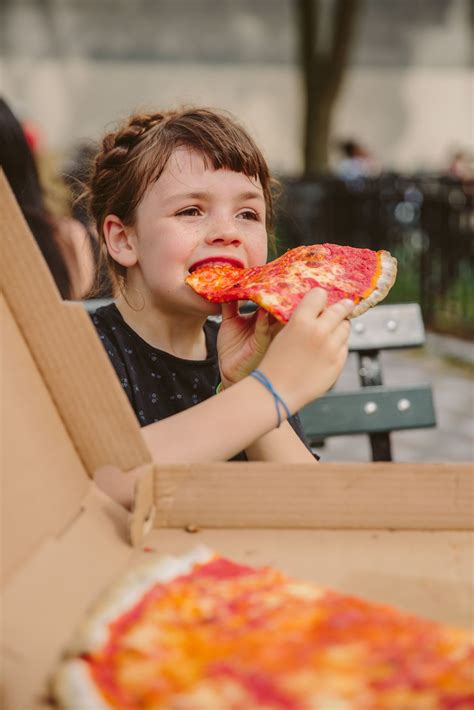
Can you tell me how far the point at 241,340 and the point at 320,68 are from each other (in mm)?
10887

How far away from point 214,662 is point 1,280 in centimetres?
59

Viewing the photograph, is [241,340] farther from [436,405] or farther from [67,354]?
[436,405]

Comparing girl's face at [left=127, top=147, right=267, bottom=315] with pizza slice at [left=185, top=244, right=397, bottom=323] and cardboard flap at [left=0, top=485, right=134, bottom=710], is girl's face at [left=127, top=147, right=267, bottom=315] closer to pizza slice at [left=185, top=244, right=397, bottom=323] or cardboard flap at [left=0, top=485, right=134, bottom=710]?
pizza slice at [left=185, top=244, right=397, bottom=323]

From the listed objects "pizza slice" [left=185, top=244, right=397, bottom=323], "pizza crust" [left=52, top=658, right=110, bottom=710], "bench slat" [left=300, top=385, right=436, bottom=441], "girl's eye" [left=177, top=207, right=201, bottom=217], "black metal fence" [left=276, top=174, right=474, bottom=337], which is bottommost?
"black metal fence" [left=276, top=174, right=474, bottom=337]

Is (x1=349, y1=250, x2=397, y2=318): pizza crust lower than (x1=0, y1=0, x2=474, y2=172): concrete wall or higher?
higher

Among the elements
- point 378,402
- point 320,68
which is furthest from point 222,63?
point 378,402

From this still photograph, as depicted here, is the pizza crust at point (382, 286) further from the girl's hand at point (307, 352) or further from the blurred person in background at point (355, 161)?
the blurred person in background at point (355, 161)

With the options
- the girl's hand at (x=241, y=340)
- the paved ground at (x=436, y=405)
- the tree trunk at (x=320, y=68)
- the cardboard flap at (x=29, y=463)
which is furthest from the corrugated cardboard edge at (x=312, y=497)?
the tree trunk at (x=320, y=68)

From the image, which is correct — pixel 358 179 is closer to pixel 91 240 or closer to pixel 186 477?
pixel 91 240

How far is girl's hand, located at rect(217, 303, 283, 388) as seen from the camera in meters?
1.56

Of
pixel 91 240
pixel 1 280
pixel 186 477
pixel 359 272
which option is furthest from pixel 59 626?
pixel 91 240

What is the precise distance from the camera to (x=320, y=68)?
12.0 metres

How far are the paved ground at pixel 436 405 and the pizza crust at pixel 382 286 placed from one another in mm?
2003

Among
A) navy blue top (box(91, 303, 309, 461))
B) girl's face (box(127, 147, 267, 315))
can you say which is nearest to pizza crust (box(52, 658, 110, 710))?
girl's face (box(127, 147, 267, 315))
